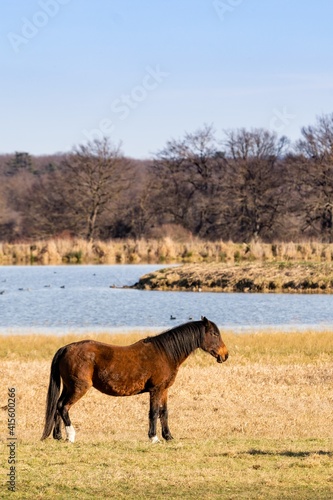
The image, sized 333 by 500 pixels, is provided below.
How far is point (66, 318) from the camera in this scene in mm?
29609

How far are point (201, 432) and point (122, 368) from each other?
2.61m

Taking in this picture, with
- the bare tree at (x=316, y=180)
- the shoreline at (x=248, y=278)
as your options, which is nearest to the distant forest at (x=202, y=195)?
the bare tree at (x=316, y=180)

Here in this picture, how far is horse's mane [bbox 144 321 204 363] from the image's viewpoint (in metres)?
10.6

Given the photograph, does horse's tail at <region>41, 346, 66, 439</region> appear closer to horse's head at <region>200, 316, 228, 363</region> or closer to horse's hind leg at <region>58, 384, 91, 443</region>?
horse's hind leg at <region>58, 384, 91, 443</region>

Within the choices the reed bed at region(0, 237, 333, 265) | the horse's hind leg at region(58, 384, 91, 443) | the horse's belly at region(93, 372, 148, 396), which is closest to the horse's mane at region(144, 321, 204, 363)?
the horse's belly at region(93, 372, 148, 396)

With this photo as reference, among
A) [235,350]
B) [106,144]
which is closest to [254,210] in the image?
[106,144]

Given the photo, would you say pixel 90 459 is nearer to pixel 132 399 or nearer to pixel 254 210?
pixel 132 399

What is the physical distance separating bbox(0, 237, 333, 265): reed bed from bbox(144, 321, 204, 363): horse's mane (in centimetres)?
3814

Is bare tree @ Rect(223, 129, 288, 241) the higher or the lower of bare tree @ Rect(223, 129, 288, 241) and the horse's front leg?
the higher

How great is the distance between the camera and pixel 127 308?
1284 inches

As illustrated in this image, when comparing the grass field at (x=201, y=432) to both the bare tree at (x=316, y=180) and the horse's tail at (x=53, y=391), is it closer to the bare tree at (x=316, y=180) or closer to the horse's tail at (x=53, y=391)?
the horse's tail at (x=53, y=391)

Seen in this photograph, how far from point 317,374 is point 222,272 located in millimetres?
25427

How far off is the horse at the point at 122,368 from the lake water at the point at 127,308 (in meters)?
14.9

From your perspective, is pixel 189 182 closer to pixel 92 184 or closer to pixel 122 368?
pixel 92 184
